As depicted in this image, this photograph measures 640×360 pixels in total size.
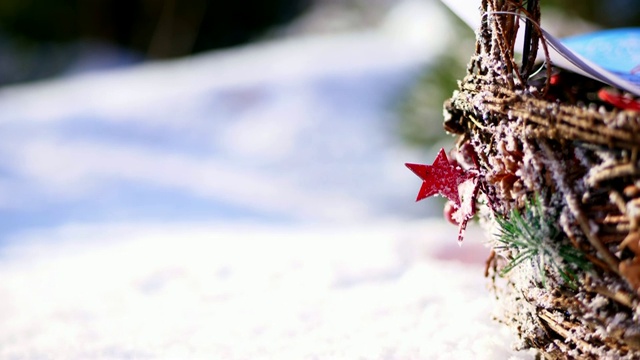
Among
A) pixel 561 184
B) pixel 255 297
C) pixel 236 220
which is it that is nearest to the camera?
pixel 561 184

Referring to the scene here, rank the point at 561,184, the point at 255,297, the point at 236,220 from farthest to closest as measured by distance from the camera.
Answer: the point at 236,220
the point at 255,297
the point at 561,184

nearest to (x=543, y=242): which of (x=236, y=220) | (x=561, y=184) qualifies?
(x=561, y=184)

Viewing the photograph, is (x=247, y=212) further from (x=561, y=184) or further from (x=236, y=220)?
(x=561, y=184)

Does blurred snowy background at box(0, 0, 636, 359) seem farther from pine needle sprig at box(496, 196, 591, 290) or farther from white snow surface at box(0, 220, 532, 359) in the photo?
pine needle sprig at box(496, 196, 591, 290)

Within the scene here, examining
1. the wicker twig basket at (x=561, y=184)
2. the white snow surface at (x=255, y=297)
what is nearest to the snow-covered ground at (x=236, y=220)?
the white snow surface at (x=255, y=297)

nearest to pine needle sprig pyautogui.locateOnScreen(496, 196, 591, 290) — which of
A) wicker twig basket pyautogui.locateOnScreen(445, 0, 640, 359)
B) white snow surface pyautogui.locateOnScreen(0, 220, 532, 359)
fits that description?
wicker twig basket pyautogui.locateOnScreen(445, 0, 640, 359)

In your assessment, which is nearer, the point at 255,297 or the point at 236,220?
the point at 255,297

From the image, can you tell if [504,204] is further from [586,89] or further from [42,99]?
[42,99]

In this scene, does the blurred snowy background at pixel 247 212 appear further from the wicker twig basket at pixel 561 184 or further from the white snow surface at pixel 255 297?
the wicker twig basket at pixel 561 184
